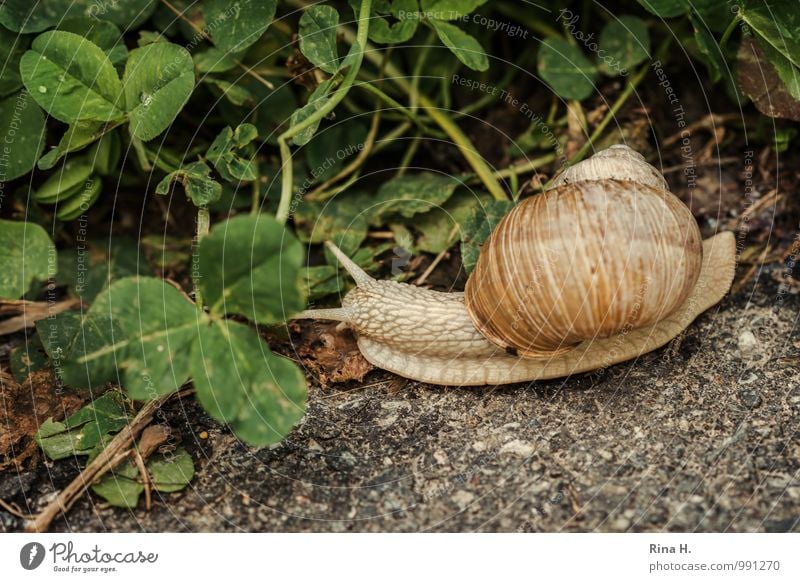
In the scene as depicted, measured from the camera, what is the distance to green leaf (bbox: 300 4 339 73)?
2.09 m

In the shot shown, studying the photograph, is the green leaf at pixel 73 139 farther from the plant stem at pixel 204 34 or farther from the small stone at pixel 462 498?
the small stone at pixel 462 498

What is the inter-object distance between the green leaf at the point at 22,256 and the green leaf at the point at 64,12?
0.57 m

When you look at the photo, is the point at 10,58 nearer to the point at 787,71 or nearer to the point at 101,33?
the point at 101,33

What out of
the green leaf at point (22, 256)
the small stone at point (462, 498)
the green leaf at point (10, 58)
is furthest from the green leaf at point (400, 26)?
the small stone at point (462, 498)

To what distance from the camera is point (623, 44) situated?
8.10 feet

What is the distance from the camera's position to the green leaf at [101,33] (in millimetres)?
2123

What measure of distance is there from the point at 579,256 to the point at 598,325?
18 centimetres

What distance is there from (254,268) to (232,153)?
58cm

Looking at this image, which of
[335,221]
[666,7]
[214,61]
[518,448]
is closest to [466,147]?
[335,221]

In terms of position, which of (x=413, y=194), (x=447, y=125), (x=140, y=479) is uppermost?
(x=447, y=125)

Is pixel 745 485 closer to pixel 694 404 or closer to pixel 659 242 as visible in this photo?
pixel 694 404

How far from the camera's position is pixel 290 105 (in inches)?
94.3
